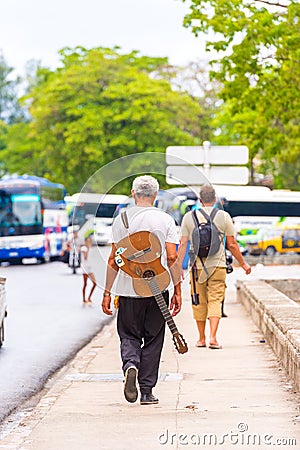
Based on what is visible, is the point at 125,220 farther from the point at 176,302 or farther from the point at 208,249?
the point at 208,249

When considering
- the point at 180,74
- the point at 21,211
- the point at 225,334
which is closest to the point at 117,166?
the point at 225,334

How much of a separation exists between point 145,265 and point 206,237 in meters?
3.29

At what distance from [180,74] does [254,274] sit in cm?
4176

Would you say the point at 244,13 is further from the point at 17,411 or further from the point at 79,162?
the point at 79,162

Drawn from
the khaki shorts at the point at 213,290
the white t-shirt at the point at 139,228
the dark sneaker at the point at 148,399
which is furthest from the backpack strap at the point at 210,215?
the dark sneaker at the point at 148,399

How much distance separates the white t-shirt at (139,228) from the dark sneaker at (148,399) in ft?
2.56

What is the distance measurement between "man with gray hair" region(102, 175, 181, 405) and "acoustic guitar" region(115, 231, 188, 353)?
0.04 meters

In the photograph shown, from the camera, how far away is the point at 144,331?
880 centimetres

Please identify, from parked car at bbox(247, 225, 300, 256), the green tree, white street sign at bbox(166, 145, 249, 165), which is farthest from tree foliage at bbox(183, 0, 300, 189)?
the green tree

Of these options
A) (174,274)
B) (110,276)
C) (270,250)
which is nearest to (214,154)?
(174,274)

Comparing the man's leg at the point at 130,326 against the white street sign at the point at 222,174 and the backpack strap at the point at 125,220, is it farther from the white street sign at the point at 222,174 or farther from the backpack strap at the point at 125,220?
the white street sign at the point at 222,174

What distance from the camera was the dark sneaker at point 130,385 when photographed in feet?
27.3

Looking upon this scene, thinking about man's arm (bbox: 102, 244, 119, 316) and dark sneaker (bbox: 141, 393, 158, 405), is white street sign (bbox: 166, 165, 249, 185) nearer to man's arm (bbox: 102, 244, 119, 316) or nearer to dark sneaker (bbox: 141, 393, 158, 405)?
man's arm (bbox: 102, 244, 119, 316)

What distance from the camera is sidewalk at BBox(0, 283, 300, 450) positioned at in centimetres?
701
